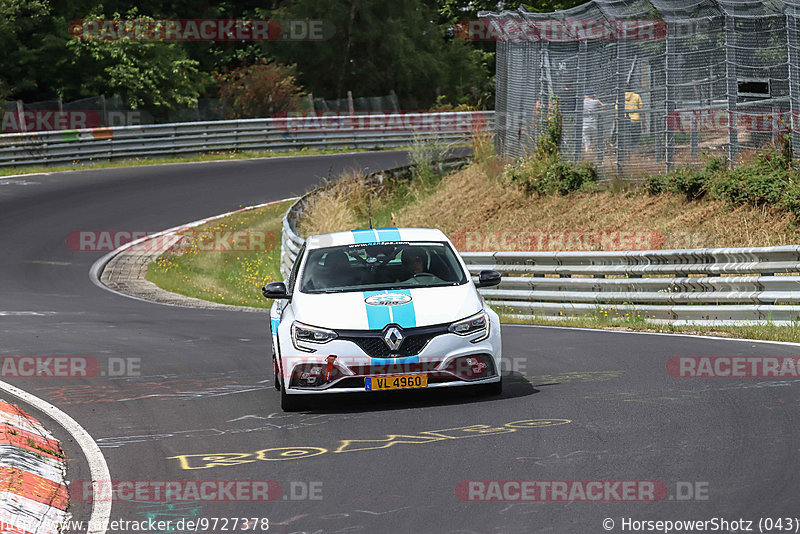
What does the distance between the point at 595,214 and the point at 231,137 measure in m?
21.8

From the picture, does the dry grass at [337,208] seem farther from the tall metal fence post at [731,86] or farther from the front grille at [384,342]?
the front grille at [384,342]

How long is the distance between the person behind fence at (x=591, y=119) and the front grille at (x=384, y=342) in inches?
621

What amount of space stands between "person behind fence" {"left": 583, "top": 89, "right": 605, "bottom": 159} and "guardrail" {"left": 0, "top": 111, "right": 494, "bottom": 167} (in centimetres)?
925

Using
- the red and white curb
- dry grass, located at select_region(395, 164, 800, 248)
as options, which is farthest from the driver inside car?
dry grass, located at select_region(395, 164, 800, 248)

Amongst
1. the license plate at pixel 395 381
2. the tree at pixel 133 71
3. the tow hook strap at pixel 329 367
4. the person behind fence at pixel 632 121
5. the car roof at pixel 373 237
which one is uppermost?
the tree at pixel 133 71

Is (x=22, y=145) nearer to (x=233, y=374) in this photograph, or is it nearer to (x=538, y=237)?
(x=538, y=237)

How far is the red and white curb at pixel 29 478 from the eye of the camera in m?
6.80

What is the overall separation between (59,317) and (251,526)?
1254 cm

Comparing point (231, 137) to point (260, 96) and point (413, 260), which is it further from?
point (413, 260)

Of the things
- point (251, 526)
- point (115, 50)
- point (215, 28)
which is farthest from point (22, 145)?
point (251, 526)

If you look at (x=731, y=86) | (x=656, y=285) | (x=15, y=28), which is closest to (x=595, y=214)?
(x=731, y=86)

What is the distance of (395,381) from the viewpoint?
32.4 ft

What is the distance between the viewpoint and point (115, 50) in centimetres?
4544

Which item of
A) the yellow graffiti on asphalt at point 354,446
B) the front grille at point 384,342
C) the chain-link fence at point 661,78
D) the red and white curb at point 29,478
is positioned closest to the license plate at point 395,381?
the front grille at point 384,342
